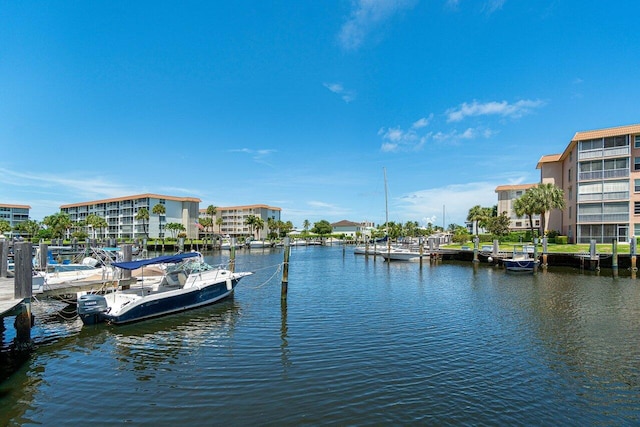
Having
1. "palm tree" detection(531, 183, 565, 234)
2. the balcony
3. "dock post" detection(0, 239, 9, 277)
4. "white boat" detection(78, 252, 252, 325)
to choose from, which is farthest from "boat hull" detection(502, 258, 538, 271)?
"dock post" detection(0, 239, 9, 277)

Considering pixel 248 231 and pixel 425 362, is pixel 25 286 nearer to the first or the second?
pixel 425 362

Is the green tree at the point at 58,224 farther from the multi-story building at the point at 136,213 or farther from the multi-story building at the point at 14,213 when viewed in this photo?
the multi-story building at the point at 14,213

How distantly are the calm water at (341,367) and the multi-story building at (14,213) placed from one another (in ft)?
489

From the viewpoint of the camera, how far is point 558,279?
33406 millimetres

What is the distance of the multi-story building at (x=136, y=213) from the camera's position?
376 ft

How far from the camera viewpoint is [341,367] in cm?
1228

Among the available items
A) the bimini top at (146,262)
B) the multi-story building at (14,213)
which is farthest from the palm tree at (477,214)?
the multi-story building at (14,213)

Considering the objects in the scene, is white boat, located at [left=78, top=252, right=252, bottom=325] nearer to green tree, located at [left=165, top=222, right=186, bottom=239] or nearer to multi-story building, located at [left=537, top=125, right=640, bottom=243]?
multi-story building, located at [left=537, top=125, right=640, bottom=243]

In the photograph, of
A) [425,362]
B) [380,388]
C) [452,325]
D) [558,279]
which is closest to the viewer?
[380,388]

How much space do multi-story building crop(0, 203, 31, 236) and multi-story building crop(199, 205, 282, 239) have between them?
64135 mm

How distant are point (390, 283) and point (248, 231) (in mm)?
119475

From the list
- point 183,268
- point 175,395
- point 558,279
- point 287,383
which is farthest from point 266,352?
point 558,279

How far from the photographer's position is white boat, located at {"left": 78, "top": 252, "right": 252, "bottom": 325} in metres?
17.6

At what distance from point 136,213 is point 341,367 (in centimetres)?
11900
